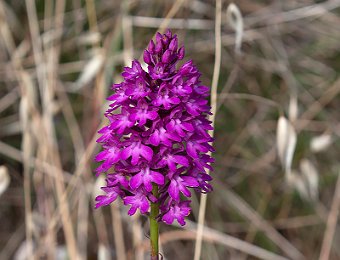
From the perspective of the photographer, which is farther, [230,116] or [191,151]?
[230,116]

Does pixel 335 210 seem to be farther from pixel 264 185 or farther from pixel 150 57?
pixel 150 57

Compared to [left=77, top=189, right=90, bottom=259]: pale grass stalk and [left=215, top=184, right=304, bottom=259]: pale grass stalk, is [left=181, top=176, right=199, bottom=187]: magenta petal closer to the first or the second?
[left=77, top=189, right=90, bottom=259]: pale grass stalk

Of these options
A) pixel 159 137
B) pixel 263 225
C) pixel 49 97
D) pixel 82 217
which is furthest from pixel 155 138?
pixel 263 225

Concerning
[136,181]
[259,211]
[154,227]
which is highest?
[136,181]

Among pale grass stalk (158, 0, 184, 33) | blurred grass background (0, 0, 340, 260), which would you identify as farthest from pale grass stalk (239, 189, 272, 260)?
pale grass stalk (158, 0, 184, 33)

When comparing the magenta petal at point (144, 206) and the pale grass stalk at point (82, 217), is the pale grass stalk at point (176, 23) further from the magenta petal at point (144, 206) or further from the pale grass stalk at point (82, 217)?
the magenta petal at point (144, 206)

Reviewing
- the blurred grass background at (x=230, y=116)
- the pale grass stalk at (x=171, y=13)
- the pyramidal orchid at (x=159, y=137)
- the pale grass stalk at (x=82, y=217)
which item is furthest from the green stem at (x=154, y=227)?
the blurred grass background at (x=230, y=116)

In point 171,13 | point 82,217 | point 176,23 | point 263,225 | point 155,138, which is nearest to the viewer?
point 155,138

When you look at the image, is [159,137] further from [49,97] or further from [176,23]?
[176,23]
